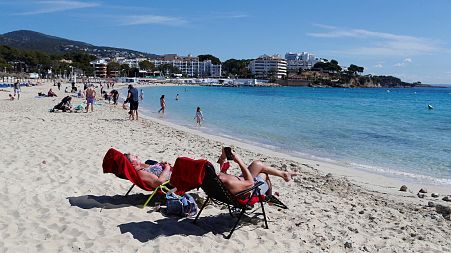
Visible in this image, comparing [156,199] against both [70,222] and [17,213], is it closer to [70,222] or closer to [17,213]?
[70,222]

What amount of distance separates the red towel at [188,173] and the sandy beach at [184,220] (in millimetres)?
564

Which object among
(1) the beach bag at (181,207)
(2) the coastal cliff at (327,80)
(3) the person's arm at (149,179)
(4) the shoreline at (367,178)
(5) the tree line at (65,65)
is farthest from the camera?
(2) the coastal cliff at (327,80)

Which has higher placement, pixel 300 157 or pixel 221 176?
pixel 221 176

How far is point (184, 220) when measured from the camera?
5445 millimetres

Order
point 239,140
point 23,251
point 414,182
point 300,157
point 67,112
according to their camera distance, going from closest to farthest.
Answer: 1. point 23,251
2. point 414,182
3. point 300,157
4. point 239,140
5. point 67,112

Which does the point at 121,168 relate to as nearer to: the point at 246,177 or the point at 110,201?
the point at 110,201

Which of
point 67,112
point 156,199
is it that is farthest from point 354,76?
point 156,199

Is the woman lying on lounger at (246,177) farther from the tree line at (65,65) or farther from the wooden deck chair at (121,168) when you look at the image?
the tree line at (65,65)

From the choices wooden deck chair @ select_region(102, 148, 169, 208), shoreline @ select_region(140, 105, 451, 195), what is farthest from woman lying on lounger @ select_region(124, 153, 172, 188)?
shoreline @ select_region(140, 105, 451, 195)

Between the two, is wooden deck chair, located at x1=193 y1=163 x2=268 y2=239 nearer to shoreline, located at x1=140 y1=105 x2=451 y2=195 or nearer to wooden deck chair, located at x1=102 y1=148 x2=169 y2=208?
wooden deck chair, located at x1=102 y1=148 x2=169 y2=208

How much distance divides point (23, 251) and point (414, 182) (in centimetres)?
823

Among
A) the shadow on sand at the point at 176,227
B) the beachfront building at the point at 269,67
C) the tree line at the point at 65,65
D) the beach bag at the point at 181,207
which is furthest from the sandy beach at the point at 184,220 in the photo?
the beachfront building at the point at 269,67

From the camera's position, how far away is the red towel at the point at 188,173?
15.8 ft

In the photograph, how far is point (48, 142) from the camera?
10.2 metres
